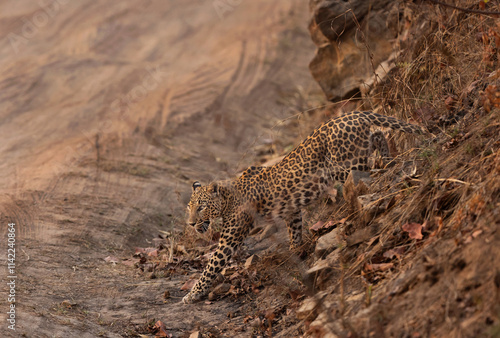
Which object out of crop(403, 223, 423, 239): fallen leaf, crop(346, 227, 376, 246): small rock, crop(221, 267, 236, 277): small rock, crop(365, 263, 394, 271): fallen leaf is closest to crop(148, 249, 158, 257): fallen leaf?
crop(221, 267, 236, 277): small rock

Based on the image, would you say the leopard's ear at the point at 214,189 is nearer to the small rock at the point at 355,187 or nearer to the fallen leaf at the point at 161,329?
the small rock at the point at 355,187

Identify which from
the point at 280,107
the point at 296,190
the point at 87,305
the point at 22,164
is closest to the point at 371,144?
the point at 296,190

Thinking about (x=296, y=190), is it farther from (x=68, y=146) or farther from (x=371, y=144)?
(x=68, y=146)

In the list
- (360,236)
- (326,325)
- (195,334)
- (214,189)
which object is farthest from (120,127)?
(326,325)

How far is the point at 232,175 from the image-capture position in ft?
40.1

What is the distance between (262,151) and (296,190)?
587cm

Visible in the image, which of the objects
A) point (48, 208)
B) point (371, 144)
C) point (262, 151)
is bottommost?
point (262, 151)

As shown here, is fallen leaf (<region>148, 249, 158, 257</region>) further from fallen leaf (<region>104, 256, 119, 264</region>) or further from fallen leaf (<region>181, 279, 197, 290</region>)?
fallen leaf (<region>181, 279, 197, 290</region>)

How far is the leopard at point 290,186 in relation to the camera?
8195 mm

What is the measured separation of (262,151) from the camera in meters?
14.3

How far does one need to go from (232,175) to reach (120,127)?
12.9ft

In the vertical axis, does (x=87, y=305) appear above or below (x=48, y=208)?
below

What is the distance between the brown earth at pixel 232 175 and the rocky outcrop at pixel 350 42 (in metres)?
0.08

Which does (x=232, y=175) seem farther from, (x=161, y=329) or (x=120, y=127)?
(x=161, y=329)
